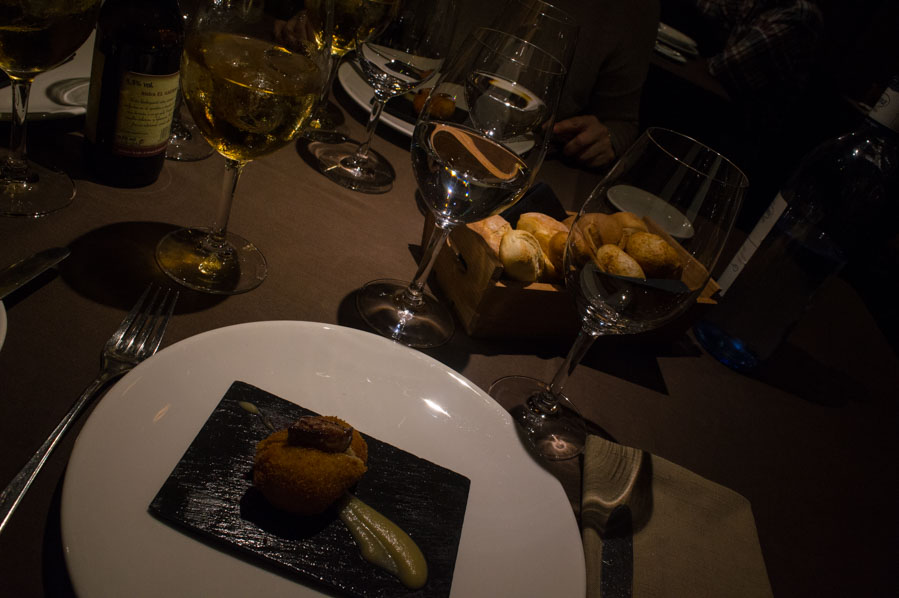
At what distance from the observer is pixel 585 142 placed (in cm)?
163

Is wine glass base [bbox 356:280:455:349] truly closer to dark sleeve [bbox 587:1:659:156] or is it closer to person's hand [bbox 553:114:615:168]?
person's hand [bbox 553:114:615:168]

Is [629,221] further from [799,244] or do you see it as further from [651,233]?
[799,244]

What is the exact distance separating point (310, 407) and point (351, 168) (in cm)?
70

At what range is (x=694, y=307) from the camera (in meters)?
1.10

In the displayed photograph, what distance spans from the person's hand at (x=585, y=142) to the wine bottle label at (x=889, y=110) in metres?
0.68

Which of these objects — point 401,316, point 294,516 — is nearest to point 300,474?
point 294,516

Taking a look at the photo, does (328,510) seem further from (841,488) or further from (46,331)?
(841,488)

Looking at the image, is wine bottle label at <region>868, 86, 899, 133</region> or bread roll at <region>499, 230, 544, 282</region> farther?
wine bottle label at <region>868, 86, 899, 133</region>

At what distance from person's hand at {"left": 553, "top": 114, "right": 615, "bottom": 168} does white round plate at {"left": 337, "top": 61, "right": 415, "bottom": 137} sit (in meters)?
0.45

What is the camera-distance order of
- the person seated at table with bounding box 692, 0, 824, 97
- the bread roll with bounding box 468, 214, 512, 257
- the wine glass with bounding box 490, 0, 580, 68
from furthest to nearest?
1. the person seated at table with bounding box 692, 0, 824, 97
2. the wine glass with bounding box 490, 0, 580, 68
3. the bread roll with bounding box 468, 214, 512, 257

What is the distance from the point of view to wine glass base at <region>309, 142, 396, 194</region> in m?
1.20

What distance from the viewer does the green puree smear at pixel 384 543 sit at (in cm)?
52

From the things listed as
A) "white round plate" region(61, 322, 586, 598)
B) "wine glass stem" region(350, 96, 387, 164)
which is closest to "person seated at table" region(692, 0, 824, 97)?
"wine glass stem" region(350, 96, 387, 164)

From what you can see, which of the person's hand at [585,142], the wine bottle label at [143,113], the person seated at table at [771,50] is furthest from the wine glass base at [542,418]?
the person seated at table at [771,50]
